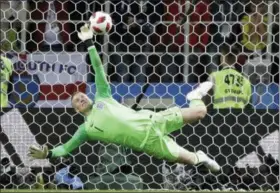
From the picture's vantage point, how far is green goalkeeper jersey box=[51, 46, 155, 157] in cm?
765

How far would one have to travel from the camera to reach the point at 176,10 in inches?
379

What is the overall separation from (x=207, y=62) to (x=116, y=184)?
1768 mm

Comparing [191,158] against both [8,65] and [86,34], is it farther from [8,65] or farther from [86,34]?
[8,65]

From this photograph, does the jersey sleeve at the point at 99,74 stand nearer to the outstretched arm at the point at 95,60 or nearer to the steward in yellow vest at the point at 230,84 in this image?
the outstretched arm at the point at 95,60

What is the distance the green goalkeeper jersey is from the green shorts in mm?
43

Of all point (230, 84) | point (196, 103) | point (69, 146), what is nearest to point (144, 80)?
point (230, 84)

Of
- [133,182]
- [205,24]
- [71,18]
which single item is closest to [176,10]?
[205,24]

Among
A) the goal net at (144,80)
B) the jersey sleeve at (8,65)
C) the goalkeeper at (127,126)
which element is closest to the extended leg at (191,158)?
the goalkeeper at (127,126)

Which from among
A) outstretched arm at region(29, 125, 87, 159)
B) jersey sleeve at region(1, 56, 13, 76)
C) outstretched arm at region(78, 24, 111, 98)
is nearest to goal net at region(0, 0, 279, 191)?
jersey sleeve at region(1, 56, 13, 76)

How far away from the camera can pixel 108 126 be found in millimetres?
7656

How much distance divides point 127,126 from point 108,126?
13 centimetres

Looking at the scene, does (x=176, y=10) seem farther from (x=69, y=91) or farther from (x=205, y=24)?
(x=69, y=91)

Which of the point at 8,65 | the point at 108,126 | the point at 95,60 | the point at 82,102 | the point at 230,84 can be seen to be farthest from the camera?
the point at 230,84

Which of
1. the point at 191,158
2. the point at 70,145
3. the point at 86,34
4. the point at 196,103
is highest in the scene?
the point at 86,34
